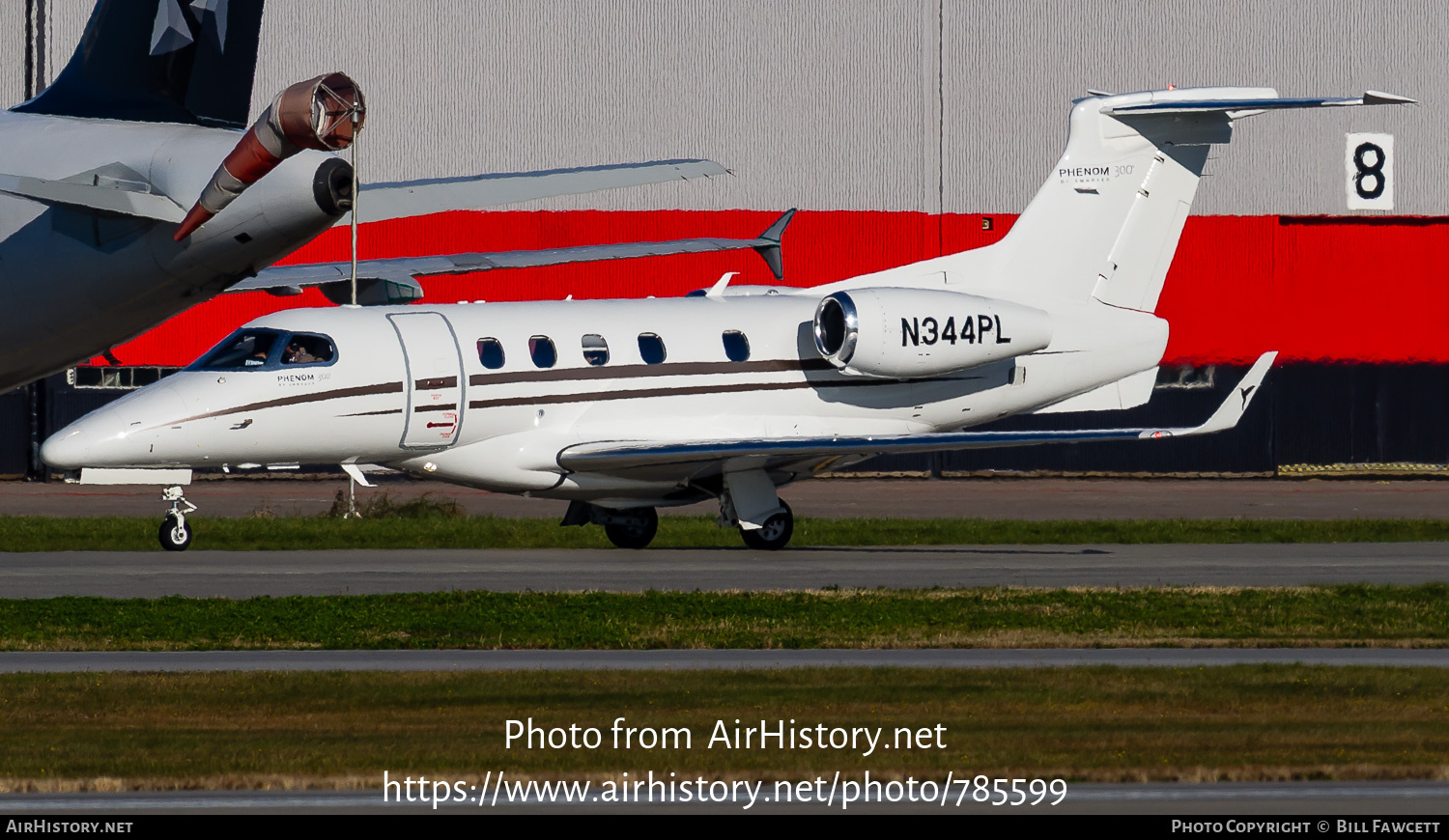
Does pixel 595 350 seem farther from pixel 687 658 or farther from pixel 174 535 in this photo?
pixel 687 658

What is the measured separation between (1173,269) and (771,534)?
2459 centimetres

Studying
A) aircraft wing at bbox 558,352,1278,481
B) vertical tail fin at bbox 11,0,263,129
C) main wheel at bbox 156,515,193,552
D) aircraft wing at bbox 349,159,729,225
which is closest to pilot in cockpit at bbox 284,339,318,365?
main wheel at bbox 156,515,193,552

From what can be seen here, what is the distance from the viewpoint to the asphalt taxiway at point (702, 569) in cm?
1991

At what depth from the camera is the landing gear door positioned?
2367 cm

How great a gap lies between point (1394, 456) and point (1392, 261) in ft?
15.8

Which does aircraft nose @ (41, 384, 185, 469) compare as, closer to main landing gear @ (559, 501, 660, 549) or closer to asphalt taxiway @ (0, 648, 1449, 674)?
main landing gear @ (559, 501, 660, 549)

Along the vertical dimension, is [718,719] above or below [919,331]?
below

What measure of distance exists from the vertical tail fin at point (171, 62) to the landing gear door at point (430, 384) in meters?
11.0

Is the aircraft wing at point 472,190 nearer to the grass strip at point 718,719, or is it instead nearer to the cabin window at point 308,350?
the grass strip at point 718,719

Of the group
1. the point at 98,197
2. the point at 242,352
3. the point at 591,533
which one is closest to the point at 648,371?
the point at 591,533

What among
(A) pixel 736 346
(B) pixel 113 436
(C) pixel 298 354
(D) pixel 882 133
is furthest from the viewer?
(D) pixel 882 133

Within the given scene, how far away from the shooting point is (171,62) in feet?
41.5

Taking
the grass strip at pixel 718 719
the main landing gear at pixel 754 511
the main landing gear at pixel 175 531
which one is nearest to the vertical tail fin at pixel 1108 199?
the main landing gear at pixel 754 511

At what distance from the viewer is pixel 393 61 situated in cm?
4450
